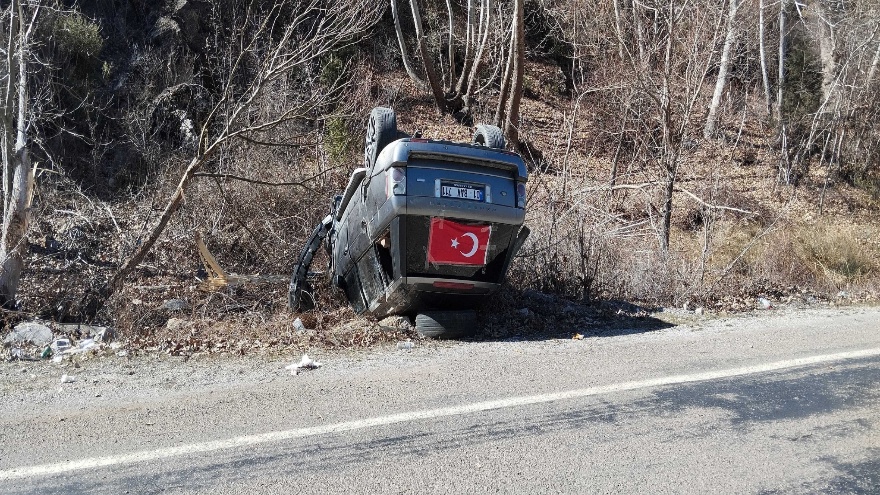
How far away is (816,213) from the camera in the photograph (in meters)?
19.9

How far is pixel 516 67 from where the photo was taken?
1520cm

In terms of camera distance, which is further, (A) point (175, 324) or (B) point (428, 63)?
(B) point (428, 63)

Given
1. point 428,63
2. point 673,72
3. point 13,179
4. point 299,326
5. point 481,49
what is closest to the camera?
point 299,326

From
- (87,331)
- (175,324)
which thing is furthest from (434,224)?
(87,331)

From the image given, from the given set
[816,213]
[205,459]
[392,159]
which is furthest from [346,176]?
[816,213]

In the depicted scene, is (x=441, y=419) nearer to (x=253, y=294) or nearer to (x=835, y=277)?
(x=253, y=294)

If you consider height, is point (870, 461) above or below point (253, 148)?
below

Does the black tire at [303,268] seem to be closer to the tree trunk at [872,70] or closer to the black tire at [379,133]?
the black tire at [379,133]

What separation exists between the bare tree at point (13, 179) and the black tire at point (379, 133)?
4.38 meters

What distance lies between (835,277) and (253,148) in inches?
394

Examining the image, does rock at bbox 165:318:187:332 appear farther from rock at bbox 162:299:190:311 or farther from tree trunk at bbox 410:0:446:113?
tree trunk at bbox 410:0:446:113

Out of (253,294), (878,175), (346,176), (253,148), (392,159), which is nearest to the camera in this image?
(392,159)

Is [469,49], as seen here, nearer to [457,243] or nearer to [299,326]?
[299,326]

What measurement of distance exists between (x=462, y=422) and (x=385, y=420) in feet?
1.60
